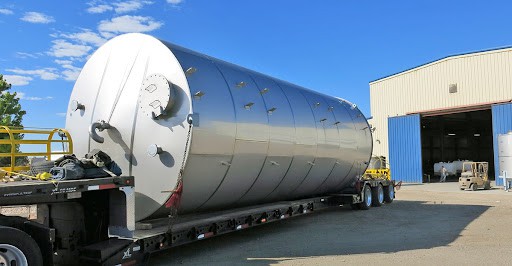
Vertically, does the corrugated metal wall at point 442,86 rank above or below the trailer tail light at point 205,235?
above

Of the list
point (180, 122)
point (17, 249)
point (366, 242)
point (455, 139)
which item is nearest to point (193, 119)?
point (180, 122)

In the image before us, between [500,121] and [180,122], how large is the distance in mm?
25093

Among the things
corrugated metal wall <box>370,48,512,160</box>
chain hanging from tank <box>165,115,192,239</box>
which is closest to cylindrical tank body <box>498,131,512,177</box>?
corrugated metal wall <box>370,48,512,160</box>

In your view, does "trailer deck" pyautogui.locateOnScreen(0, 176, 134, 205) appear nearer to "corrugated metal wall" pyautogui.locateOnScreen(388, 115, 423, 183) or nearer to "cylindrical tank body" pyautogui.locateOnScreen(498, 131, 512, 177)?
"cylindrical tank body" pyautogui.locateOnScreen(498, 131, 512, 177)

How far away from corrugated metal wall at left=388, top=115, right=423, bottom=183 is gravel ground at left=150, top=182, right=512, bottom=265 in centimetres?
1752

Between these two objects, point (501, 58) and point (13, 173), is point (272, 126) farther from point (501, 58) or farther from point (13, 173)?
point (501, 58)

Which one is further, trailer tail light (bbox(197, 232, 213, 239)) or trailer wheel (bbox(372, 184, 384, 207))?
trailer wheel (bbox(372, 184, 384, 207))

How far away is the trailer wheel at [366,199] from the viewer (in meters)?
16.0

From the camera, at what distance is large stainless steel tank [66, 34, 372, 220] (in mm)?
7609

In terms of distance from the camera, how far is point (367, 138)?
Answer: 16812 millimetres

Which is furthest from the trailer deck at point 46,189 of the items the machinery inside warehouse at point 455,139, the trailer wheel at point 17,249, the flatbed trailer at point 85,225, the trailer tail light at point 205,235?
the machinery inside warehouse at point 455,139

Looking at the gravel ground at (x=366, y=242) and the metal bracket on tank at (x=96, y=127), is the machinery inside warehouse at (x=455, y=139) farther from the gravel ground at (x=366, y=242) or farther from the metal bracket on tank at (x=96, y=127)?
the metal bracket on tank at (x=96, y=127)

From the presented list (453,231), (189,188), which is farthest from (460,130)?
(189,188)

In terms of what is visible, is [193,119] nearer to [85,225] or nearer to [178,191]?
[178,191]
